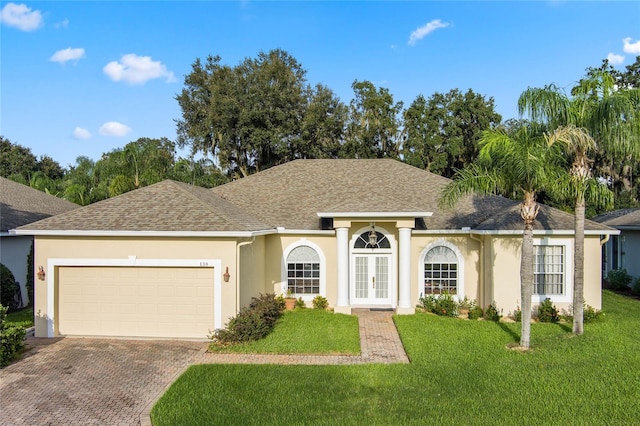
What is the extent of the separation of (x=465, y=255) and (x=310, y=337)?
737 cm

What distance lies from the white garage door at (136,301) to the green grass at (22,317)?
94.2 inches

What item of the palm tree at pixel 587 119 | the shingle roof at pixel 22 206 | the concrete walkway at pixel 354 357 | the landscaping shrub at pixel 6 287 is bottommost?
the concrete walkway at pixel 354 357

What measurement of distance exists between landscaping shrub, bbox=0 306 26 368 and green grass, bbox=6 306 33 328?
368 cm

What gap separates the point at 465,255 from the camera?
16.5 meters

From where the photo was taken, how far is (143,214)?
13508mm

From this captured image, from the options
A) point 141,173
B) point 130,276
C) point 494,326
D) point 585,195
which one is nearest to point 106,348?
point 130,276

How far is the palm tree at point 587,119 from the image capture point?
1135 centimetres

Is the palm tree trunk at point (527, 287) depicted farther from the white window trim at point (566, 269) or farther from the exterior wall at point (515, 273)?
the white window trim at point (566, 269)

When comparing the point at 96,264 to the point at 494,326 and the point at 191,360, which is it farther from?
the point at 494,326

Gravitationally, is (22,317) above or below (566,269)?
below

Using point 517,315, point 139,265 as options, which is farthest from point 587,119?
point 139,265

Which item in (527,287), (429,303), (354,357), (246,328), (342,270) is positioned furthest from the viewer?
(429,303)

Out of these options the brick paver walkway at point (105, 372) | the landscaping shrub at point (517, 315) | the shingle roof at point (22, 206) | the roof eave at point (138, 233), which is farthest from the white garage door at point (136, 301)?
the landscaping shrub at point (517, 315)

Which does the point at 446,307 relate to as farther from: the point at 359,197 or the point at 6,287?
the point at 6,287
